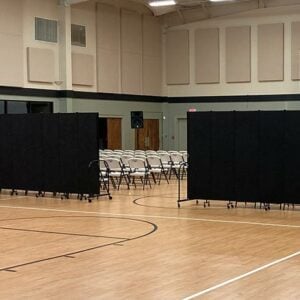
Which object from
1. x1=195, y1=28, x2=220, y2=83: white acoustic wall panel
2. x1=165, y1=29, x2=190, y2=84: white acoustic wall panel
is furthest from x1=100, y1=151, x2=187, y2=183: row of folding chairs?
x1=165, y1=29, x2=190, y2=84: white acoustic wall panel

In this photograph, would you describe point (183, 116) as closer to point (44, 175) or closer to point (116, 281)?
point (44, 175)

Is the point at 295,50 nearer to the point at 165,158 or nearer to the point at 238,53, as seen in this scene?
the point at 238,53

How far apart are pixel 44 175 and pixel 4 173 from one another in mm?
1570

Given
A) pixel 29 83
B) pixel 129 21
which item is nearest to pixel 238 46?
pixel 129 21

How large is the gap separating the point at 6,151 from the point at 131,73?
500 inches

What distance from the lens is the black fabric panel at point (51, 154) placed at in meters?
16.0

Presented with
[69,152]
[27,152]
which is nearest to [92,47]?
[27,152]

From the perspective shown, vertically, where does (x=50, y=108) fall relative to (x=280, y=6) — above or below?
below

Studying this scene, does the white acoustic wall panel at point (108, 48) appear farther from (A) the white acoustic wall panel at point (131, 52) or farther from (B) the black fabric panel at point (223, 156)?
(B) the black fabric panel at point (223, 156)

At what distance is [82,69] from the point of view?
86.9 feet

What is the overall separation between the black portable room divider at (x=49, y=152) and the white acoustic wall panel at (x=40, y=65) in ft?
25.3

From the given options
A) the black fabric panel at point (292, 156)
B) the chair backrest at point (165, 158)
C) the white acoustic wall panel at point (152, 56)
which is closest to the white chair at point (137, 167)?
the chair backrest at point (165, 158)

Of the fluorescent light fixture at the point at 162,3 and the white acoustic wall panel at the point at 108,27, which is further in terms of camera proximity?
the white acoustic wall panel at the point at 108,27

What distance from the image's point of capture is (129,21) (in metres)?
28.8
